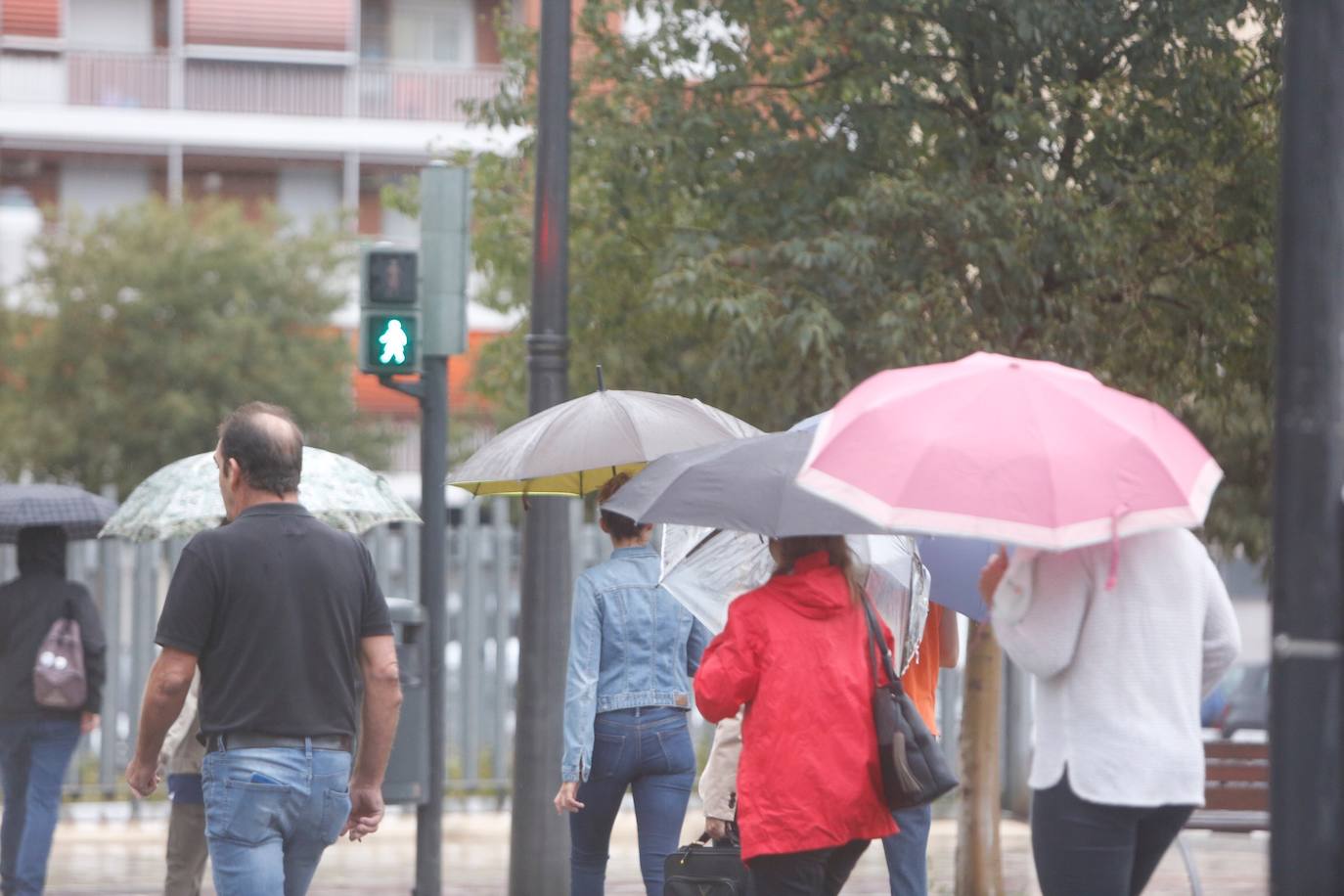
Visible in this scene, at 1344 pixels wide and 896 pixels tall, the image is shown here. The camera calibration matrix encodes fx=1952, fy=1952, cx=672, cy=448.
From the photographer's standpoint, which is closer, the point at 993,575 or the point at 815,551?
the point at 993,575

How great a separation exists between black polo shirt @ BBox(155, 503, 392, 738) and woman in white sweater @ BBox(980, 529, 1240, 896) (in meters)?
1.76

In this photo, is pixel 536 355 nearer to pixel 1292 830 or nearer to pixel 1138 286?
pixel 1138 286

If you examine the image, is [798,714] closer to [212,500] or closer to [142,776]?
[142,776]

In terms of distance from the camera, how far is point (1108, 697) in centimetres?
442

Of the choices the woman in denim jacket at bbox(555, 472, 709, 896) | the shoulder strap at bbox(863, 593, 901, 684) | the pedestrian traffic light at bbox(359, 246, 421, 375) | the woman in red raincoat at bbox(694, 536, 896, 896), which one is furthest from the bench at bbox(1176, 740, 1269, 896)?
the woman in red raincoat at bbox(694, 536, 896, 896)

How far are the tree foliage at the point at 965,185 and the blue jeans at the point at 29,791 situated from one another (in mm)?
3411

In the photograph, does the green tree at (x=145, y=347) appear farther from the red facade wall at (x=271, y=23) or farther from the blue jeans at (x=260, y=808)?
the blue jeans at (x=260, y=808)

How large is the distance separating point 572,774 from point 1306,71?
329 centimetres

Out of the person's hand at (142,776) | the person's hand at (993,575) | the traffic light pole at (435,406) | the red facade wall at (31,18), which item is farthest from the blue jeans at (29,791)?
the red facade wall at (31,18)

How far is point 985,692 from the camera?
31.0 feet

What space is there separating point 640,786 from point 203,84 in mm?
25579

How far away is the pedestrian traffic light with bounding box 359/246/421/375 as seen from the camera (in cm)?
928

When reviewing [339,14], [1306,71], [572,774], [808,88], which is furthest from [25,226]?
[1306,71]

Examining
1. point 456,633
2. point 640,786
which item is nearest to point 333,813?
point 640,786
